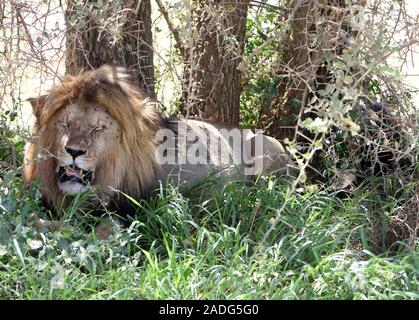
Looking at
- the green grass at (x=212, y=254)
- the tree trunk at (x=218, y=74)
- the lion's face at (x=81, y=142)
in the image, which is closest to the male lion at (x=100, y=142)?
the lion's face at (x=81, y=142)

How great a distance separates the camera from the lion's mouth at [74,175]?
4.99 meters

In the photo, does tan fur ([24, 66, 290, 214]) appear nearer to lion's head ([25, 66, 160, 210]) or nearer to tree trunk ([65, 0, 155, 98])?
lion's head ([25, 66, 160, 210])

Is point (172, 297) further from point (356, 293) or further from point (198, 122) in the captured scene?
point (198, 122)

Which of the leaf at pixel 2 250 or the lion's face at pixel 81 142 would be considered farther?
the lion's face at pixel 81 142

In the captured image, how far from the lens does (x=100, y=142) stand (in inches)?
200

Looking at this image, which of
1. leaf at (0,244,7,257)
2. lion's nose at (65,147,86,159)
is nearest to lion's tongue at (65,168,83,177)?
lion's nose at (65,147,86,159)

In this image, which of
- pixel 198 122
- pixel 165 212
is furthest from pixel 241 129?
pixel 165 212

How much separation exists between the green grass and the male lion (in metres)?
0.20

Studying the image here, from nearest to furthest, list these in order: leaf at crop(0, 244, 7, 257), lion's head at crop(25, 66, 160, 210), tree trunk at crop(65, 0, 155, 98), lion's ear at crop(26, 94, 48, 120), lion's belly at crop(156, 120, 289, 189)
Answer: leaf at crop(0, 244, 7, 257), lion's head at crop(25, 66, 160, 210), lion's ear at crop(26, 94, 48, 120), lion's belly at crop(156, 120, 289, 189), tree trunk at crop(65, 0, 155, 98)

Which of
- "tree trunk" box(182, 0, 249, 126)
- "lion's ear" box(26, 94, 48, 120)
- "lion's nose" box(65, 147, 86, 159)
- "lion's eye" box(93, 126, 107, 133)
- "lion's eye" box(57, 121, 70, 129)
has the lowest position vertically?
"lion's nose" box(65, 147, 86, 159)

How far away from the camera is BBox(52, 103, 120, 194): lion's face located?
495 centimetres

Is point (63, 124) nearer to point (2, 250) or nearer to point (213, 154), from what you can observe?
point (2, 250)

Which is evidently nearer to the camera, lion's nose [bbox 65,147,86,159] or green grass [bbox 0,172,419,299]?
green grass [bbox 0,172,419,299]

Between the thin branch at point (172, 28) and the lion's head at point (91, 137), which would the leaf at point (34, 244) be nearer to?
the lion's head at point (91, 137)
